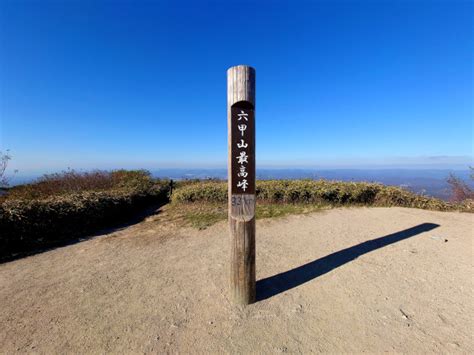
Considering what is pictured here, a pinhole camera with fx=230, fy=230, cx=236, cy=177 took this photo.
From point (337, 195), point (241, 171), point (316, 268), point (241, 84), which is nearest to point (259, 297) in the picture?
point (316, 268)

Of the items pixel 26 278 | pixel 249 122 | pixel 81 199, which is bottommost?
pixel 26 278

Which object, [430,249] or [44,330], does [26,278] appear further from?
[430,249]

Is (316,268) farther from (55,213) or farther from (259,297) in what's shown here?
(55,213)

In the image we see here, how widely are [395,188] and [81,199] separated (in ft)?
29.8

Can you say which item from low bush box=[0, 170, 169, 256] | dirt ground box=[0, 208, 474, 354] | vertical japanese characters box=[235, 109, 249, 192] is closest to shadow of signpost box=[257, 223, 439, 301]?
dirt ground box=[0, 208, 474, 354]

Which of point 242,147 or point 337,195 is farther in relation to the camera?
point 337,195

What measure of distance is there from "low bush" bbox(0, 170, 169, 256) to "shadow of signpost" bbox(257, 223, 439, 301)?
180 inches

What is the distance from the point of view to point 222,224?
18.5 ft

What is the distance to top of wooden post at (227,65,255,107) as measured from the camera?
2434 millimetres

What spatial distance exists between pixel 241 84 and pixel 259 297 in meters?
2.43

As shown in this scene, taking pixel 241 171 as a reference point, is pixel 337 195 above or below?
below

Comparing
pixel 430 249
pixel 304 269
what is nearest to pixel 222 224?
pixel 304 269

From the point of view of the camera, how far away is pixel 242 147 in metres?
2.47

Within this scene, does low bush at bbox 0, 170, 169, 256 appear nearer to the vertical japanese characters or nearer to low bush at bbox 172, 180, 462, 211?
low bush at bbox 172, 180, 462, 211
